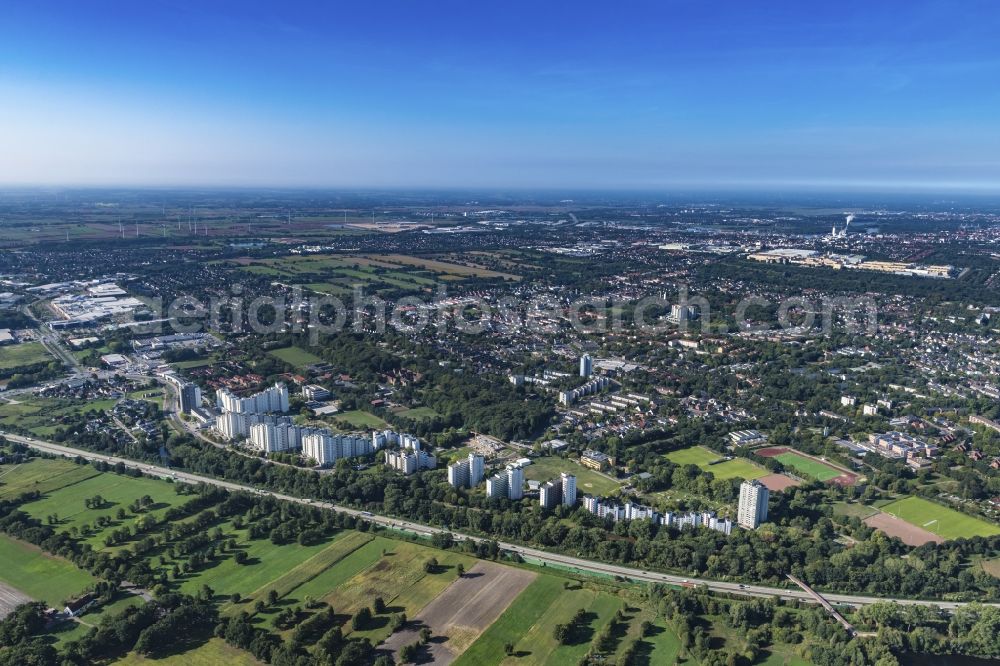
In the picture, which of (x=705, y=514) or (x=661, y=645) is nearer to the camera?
(x=661, y=645)

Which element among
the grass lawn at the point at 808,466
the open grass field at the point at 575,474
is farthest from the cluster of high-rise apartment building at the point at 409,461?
the grass lawn at the point at 808,466

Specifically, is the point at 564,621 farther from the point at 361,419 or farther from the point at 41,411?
the point at 41,411

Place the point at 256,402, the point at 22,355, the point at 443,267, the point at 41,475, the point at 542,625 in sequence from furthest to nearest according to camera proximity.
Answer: the point at 443,267 < the point at 22,355 < the point at 256,402 < the point at 41,475 < the point at 542,625

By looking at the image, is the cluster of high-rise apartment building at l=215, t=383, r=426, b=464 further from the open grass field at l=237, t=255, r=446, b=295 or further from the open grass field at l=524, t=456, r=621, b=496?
the open grass field at l=237, t=255, r=446, b=295

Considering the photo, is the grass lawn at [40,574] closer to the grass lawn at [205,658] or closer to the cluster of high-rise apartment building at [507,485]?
the grass lawn at [205,658]

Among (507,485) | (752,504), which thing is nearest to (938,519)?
(752,504)

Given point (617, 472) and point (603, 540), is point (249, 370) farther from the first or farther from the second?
point (603, 540)

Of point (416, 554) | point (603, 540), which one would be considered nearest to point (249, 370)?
point (416, 554)
